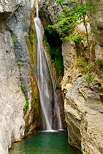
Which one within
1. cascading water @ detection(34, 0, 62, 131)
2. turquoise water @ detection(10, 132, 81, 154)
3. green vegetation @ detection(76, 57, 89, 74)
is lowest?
turquoise water @ detection(10, 132, 81, 154)

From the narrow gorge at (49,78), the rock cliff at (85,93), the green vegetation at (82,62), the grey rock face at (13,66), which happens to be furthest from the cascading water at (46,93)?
the green vegetation at (82,62)

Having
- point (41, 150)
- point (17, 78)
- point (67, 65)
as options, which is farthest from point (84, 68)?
point (41, 150)

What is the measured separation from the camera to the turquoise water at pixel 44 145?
914cm

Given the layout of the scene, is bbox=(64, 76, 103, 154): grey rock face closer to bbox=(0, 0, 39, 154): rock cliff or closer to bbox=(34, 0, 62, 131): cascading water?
bbox=(0, 0, 39, 154): rock cliff

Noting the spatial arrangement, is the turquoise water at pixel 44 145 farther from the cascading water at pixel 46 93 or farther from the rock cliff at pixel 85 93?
the cascading water at pixel 46 93

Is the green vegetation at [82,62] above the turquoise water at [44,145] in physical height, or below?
above

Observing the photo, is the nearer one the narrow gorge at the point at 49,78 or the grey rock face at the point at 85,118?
the grey rock face at the point at 85,118

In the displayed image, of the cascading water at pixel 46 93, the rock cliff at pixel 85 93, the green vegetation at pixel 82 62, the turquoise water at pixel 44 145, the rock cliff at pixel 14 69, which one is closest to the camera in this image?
the rock cliff at pixel 85 93

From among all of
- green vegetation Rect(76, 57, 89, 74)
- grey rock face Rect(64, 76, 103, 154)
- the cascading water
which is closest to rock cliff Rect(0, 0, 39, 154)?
the cascading water

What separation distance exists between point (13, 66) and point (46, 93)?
347 centimetres

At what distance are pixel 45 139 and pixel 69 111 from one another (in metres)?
2.97

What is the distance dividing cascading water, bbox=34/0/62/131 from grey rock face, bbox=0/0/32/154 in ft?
4.97

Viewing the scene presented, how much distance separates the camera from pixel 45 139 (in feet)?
36.8

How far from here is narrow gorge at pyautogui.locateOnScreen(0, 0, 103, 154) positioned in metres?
8.05
